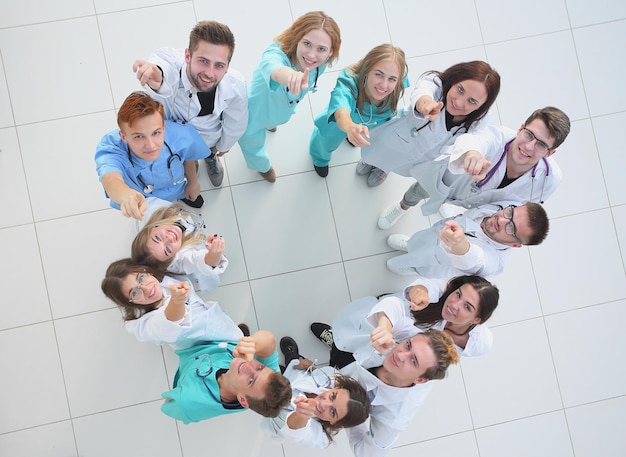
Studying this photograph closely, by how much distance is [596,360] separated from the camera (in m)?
3.04

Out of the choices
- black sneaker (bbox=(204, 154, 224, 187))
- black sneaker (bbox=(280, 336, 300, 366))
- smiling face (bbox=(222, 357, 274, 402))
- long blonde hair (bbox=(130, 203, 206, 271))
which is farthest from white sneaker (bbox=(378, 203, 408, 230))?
smiling face (bbox=(222, 357, 274, 402))

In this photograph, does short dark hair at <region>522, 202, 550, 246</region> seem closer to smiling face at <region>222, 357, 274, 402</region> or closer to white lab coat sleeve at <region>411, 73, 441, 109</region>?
white lab coat sleeve at <region>411, 73, 441, 109</region>

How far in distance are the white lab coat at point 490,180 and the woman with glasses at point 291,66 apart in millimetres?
695

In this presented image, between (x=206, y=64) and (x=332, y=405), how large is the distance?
145 centimetres

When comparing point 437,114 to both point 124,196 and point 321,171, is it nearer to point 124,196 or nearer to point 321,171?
point 321,171

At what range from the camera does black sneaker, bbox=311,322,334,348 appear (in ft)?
9.15

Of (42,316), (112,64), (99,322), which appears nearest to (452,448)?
(99,322)

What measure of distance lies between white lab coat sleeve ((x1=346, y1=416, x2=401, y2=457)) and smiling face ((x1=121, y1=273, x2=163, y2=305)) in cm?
111

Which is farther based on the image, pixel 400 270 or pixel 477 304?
pixel 400 270

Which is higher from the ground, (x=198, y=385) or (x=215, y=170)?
(x=215, y=170)

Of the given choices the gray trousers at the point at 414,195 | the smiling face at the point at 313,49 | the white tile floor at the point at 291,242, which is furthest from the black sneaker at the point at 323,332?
the smiling face at the point at 313,49

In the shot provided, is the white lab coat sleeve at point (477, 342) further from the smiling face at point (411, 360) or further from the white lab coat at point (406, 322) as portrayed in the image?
the smiling face at point (411, 360)

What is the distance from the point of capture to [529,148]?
205cm

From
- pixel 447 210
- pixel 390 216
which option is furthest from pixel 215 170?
pixel 447 210
